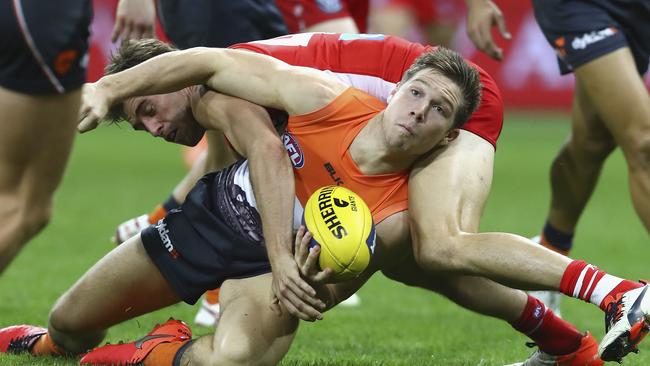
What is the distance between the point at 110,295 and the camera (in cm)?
513

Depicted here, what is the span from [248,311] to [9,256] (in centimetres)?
108

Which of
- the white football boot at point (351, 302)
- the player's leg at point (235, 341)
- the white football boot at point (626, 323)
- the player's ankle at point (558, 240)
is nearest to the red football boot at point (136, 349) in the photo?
the player's leg at point (235, 341)

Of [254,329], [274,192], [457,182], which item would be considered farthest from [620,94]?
[254,329]

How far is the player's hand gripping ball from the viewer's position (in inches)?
176

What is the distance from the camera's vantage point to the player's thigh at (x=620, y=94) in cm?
548

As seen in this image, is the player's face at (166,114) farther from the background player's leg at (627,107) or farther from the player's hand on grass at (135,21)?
the background player's leg at (627,107)

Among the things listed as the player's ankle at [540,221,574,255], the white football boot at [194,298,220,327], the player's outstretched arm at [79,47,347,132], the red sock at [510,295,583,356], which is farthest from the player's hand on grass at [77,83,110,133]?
the player's ankle at [540,221,574,255]

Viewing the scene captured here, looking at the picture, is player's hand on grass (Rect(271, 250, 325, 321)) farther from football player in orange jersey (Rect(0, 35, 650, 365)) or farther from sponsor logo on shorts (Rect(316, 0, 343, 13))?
sponsor logo on shorts (Rect(316, 0, 343, 13))

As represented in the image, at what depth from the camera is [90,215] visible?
10586mm

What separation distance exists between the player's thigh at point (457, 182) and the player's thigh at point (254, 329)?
0.76 m

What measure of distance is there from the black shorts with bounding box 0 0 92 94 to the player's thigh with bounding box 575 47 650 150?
275 cm

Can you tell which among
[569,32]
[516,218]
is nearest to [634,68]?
[569,32]

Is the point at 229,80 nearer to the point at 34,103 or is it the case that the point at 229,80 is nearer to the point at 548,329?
the point at 34,103

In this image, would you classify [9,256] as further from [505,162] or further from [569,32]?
[505,162]
